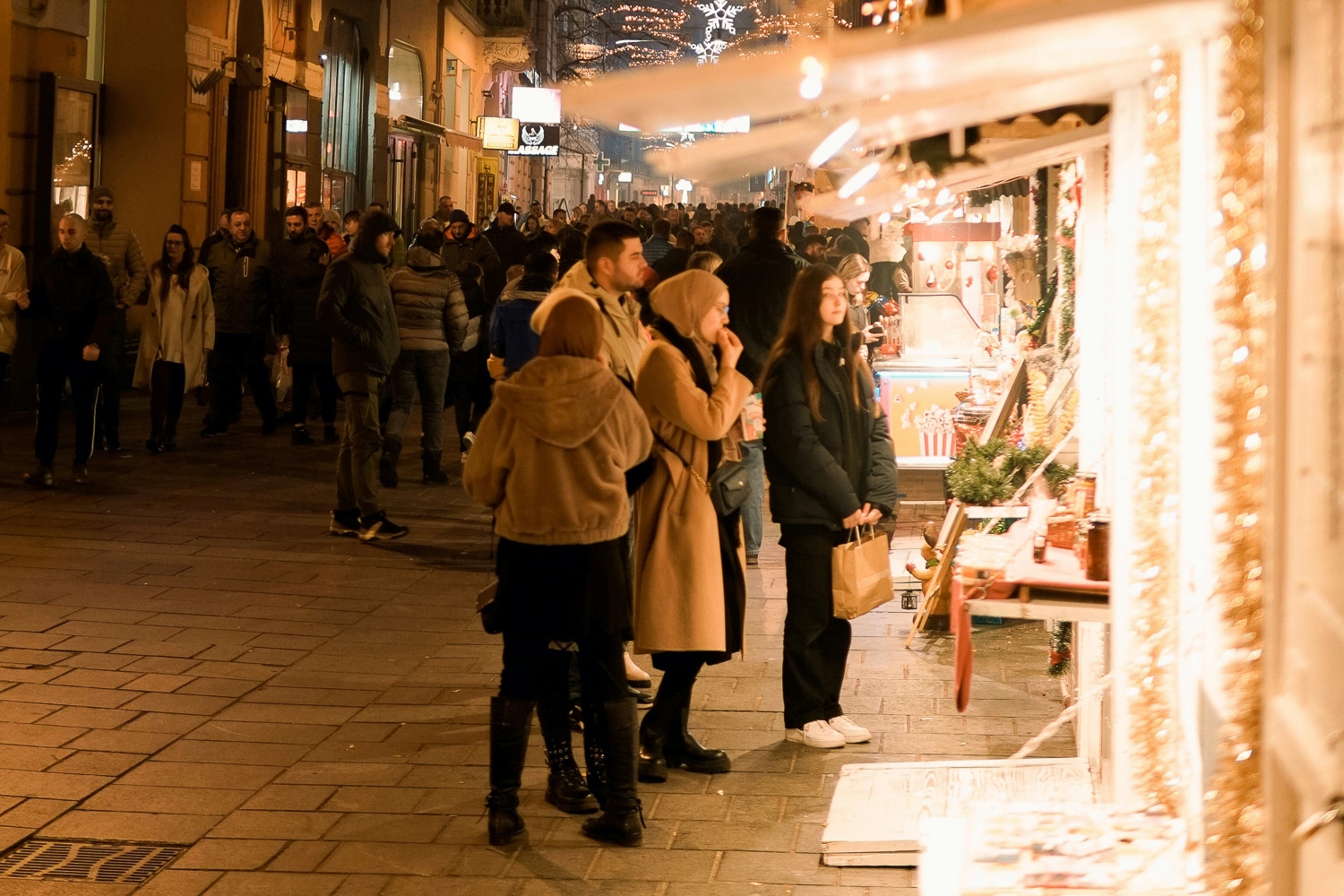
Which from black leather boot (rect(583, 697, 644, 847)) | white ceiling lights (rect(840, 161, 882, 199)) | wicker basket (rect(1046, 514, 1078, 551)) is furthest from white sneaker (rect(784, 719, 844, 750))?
white ceiling lights (rect(840, 161, 882, 199))

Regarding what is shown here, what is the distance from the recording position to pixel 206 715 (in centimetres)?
670

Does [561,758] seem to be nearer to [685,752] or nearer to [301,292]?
[685,752]

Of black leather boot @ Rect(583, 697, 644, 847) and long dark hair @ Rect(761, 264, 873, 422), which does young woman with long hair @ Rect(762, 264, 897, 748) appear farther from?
black leather boot @ Rect(583, 697, 644, 847)

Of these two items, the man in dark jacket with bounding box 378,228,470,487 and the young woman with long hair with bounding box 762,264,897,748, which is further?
the man in dark jacket with bounding box 378,228,470,487

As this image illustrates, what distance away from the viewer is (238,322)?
48.0 feet

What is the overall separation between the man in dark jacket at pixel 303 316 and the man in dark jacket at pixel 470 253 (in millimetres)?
1155

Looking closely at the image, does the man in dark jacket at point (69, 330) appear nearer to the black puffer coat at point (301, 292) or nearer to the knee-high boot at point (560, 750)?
the black puffer coat at point (301, 292)

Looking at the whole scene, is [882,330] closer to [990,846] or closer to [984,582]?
[984,582]

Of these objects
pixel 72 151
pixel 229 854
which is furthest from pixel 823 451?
pixel 72 151

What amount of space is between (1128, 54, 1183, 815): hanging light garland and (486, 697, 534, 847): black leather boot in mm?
2073

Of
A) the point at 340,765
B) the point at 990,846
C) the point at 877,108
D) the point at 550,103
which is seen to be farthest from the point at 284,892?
the point at 550,103

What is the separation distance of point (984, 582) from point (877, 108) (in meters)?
2.22

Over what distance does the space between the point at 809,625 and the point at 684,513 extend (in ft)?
2.66

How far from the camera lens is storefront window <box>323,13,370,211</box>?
26.2 m
